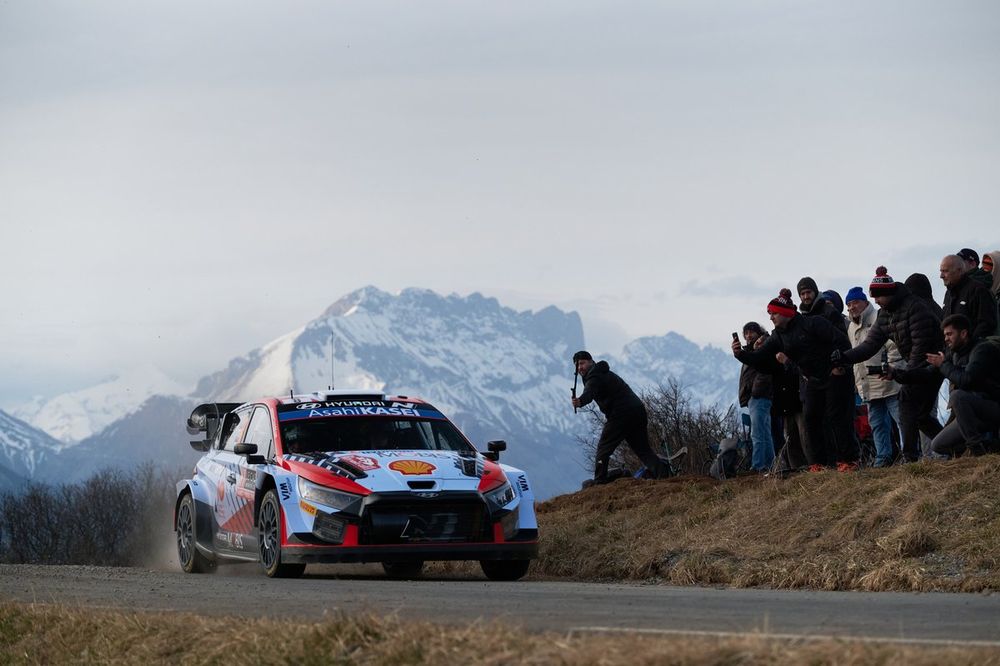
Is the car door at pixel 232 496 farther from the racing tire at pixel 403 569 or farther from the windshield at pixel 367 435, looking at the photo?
the racing tire at pixel 403 569

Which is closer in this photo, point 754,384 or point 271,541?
point 271,541

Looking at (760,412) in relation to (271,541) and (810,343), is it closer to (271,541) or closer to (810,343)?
(810,343)

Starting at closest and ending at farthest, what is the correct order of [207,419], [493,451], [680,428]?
[493,451], [207,419], [680,428]

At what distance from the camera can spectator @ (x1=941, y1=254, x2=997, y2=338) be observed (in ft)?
50.0

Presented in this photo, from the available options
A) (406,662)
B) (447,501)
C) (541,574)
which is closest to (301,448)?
(447,501)

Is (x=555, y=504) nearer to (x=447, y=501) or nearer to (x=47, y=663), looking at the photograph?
(x=447, y=501)

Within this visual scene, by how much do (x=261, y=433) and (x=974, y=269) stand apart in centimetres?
768

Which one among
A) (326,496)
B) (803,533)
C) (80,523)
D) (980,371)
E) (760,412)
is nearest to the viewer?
(326,496)

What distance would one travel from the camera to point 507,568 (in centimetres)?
1446

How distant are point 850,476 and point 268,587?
5.77 metres

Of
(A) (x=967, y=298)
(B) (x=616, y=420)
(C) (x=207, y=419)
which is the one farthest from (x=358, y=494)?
(B) (x=616, y=420)

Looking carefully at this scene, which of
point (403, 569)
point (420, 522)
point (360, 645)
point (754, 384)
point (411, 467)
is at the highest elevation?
point (754, 384)

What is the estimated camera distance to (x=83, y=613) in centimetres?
1012

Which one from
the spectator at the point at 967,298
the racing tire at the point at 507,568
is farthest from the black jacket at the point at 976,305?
the racing tire at the point at 507,568
